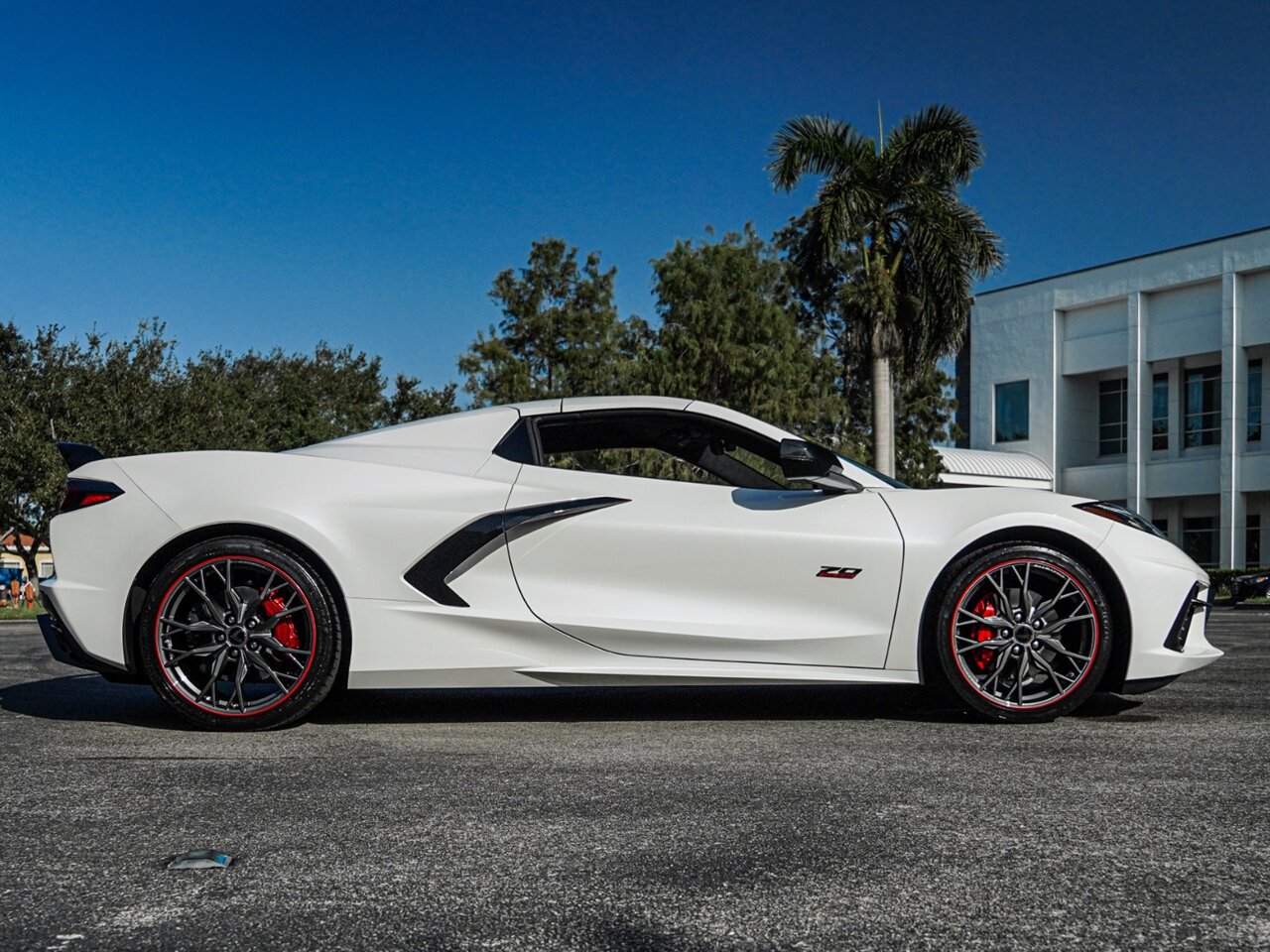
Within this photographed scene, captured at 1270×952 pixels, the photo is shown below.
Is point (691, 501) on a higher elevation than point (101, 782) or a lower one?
higher

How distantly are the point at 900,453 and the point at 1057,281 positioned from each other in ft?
27.4

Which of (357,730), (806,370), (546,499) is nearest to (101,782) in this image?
(357,730)

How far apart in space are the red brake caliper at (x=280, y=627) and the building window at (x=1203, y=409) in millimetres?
38522

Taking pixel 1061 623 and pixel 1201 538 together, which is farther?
pixel 1201 538

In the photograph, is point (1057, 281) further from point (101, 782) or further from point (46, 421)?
point (101, 782)

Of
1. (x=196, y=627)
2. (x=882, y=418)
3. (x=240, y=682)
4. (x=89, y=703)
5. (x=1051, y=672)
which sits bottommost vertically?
(x=89, y=703)

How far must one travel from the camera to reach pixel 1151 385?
39.6 m

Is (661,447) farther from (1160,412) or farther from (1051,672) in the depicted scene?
(1160,412)

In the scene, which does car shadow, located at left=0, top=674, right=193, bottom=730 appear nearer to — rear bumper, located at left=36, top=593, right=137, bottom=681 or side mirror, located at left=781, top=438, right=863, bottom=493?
rear bumper, located at left=36, top=593, right=137, bottom=681

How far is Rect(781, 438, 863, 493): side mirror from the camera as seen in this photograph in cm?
471

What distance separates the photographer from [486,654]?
4660mm

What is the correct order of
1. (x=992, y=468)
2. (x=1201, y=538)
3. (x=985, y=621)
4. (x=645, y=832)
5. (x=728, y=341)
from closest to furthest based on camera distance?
(x=645, y=832) → (x=985, y=621) → (x=728, y=341) → (x=1201, y=538) → (x=992, y=468)

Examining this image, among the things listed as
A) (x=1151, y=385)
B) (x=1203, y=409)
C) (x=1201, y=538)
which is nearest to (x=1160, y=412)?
(x=1151, y=385)

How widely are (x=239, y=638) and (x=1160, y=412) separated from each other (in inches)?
1561
